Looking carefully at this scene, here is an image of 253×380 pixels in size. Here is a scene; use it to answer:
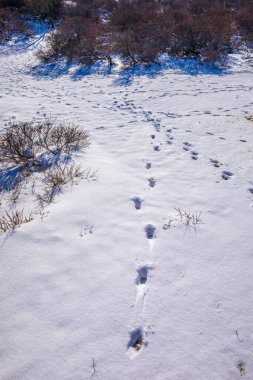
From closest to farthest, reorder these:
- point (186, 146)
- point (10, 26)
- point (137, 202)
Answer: point (137, 202) < point (186, 146) < point (10, 26)

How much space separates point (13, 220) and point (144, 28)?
12509mm

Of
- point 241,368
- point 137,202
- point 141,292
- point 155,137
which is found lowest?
point 241,368

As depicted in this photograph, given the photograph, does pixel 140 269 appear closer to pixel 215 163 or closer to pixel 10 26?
pixel 215 163

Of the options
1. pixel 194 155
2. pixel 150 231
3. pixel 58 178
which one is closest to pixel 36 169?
pixel 58 178

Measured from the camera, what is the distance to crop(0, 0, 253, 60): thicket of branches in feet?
35.5

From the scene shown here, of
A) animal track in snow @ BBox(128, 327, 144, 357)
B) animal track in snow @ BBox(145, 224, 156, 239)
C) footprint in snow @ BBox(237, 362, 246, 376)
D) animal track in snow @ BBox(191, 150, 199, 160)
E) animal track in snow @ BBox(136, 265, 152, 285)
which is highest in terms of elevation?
animal track in snow @ BBox(191, 150, 199, 160)

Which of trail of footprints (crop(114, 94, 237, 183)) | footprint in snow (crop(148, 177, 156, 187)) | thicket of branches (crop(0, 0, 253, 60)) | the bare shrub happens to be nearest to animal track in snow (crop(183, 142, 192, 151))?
trail of footprints (crop(114, 94, 237, 183))

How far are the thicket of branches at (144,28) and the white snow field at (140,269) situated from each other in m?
7.22

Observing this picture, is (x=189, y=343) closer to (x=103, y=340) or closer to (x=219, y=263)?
(x=103, y=340)

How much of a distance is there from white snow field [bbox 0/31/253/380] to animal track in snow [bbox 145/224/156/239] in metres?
0.02

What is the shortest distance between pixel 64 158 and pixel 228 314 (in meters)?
3.44

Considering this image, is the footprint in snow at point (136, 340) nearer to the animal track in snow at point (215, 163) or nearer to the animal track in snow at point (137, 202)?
the animal track in snow at point (137, 202)

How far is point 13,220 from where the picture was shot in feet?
10.2

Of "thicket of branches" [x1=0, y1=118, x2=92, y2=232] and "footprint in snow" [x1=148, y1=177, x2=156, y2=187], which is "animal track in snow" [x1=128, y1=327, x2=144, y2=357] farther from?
"footprint in snow" [x1=148, y1=177, x2=156, y2=187]
